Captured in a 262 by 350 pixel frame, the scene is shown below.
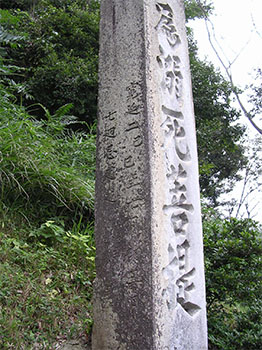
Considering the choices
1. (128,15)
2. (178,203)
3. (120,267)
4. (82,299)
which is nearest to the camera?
(120,267)

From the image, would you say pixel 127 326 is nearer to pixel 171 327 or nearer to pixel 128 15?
pixel 171 327

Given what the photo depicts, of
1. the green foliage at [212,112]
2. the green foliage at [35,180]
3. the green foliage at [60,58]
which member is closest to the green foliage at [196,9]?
the green foliage at [212,112]

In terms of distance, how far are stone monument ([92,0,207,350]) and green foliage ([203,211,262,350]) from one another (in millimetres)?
965

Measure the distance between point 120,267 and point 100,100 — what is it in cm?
124

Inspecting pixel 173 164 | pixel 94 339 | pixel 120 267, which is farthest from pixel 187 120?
pixel 94 339

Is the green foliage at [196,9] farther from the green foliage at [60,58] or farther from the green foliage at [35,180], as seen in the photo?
the green foliage at [35,180]

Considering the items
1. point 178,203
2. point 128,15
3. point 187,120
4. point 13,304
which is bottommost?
point 13,304

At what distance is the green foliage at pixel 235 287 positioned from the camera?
3.37 m

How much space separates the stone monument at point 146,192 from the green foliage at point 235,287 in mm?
965

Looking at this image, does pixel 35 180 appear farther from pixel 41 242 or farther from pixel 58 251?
pixel 58 251

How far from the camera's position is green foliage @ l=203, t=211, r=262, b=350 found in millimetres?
3373

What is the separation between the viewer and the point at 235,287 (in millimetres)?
3559

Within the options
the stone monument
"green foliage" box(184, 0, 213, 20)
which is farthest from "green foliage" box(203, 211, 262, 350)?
"green foliage" box(184, 0, 213, 20)

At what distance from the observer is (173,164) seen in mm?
2633
